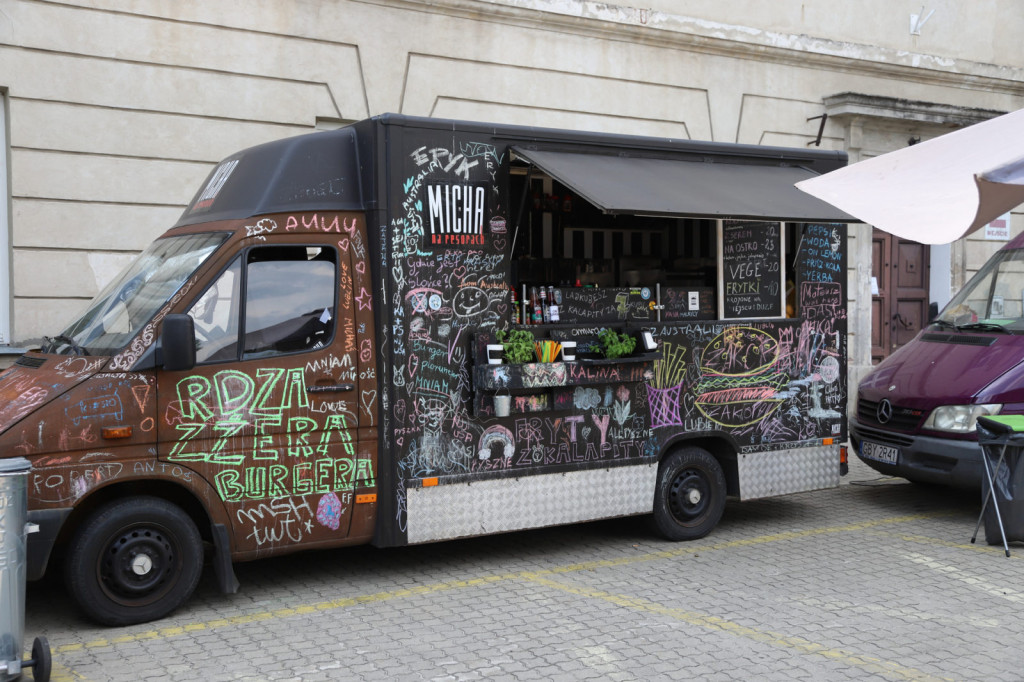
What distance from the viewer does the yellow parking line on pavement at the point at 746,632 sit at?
16.5ft

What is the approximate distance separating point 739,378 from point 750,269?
87cm

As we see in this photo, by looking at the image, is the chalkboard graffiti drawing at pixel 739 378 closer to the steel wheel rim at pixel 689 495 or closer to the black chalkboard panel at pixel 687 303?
the black chalkboard panel at pixel 687 303

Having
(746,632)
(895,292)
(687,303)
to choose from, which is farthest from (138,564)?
(895,292)

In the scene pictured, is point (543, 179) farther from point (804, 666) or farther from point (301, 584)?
point (804, 666)

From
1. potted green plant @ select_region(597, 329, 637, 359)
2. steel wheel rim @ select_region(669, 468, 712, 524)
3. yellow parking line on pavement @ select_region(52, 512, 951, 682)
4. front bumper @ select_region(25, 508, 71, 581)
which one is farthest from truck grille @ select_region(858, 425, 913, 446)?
front bumper @ select_region(25, 508, 71, 581)

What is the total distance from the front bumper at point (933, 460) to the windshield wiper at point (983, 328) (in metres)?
1.21

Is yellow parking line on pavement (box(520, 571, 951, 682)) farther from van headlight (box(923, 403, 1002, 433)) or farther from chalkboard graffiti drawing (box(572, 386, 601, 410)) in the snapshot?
van headlight (box(923, 403, 1002, 433))

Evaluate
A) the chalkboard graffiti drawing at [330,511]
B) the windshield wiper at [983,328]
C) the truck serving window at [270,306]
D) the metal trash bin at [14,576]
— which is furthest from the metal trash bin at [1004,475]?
the metal trash bin at [14,576]

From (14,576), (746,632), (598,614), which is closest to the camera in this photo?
(14,576)

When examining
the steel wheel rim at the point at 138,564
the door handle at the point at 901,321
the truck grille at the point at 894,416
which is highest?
the door handle at the point at 901,321

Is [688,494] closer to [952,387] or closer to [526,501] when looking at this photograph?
[526,501]

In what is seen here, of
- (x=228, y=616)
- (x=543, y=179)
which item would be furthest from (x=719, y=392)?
(x=228, y=616)

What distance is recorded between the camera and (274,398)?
6121 millimetres

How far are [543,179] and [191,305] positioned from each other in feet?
8.99
